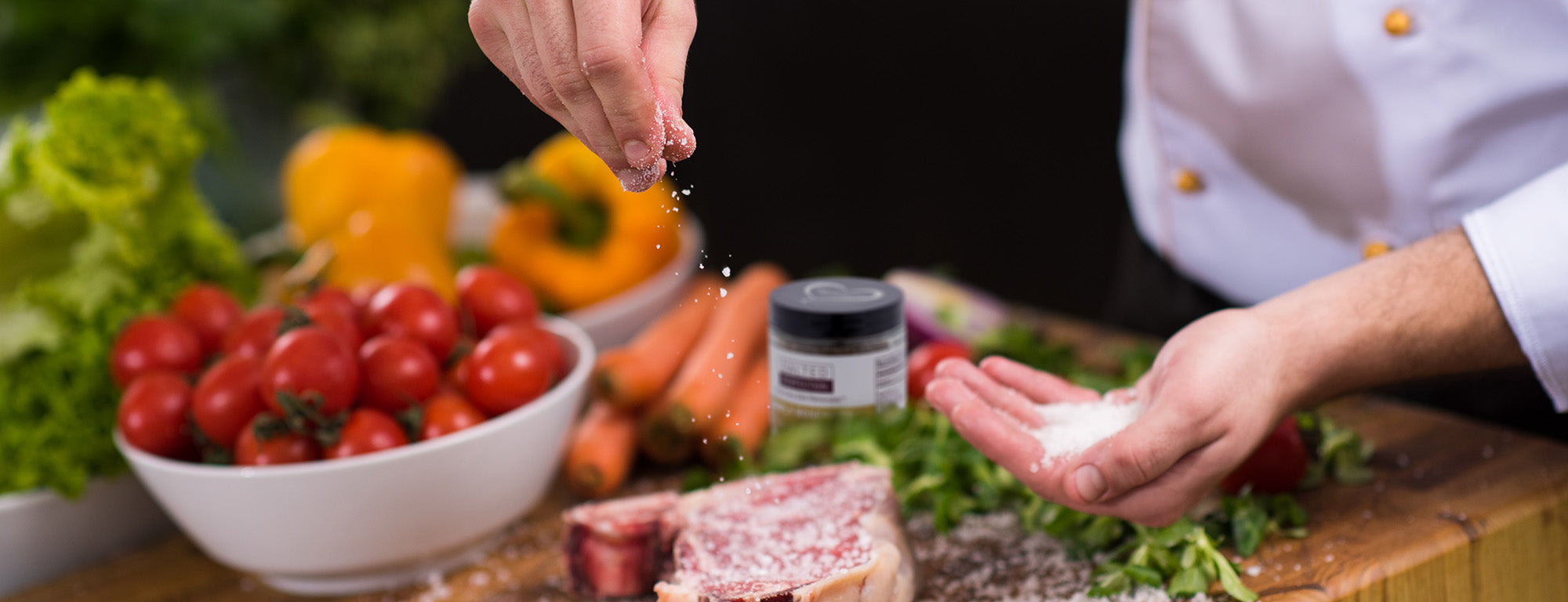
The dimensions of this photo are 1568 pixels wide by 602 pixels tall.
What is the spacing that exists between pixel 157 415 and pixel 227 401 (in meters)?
0.08

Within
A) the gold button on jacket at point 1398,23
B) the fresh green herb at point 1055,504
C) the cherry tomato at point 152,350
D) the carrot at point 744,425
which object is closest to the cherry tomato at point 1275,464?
the fresh green herb at point 1055,504

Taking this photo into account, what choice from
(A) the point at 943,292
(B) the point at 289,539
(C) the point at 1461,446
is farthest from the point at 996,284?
(B) the point at 289,539

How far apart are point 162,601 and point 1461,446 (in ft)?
4.43

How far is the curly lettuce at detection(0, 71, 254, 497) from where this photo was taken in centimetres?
111

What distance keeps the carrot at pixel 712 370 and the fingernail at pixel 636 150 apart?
448mm

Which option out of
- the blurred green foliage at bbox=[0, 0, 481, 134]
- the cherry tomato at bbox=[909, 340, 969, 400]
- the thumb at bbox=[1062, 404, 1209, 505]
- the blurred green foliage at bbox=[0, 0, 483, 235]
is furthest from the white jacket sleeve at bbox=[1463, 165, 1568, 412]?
→ the blurred green foliage at bbox=[0, 0, 481, 134]

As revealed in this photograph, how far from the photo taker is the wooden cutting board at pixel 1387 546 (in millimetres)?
925

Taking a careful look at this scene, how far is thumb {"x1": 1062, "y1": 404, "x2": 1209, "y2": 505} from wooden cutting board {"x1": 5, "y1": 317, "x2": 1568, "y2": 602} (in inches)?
6.4

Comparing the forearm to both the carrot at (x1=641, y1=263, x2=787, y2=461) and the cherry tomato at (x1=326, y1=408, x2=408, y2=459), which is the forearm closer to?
the carrot at (x1=641, y1=263, x2=787, y2=461)

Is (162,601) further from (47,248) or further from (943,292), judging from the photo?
(943,292)

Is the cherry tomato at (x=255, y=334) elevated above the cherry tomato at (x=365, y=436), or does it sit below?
above

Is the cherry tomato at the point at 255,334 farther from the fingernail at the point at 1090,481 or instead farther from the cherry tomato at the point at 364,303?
the fingernail at the point at 1090,481

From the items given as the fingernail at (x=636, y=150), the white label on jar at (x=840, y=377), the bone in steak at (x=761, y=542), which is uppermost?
the fingernail at (x=636, y=150)

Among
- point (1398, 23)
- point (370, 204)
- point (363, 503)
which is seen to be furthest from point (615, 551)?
point (370, 204)
